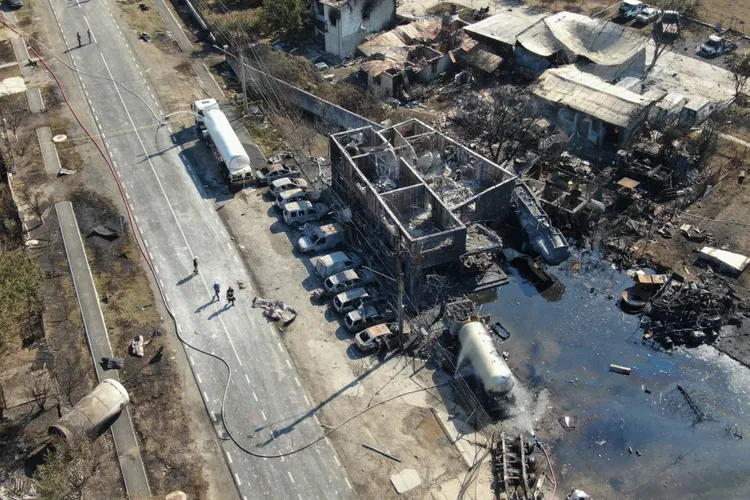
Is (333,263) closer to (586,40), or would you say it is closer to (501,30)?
(501,30)

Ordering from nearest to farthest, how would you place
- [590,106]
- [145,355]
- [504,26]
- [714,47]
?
[145,355]
[590,106]
[504,26]
[714,47]

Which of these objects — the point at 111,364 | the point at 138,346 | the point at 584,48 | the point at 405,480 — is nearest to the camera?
the point at 405,480

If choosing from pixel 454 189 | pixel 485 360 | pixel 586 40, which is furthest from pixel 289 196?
pixel 586 40

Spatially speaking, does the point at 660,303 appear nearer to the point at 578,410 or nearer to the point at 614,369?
the point at 614,369

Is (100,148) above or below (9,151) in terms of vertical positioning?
below

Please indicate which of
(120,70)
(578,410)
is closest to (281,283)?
(578,410)

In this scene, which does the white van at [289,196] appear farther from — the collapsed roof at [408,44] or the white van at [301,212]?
the collapsed roof at [408,44]

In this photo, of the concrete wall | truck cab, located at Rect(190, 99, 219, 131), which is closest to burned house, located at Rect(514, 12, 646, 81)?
the concrete wall

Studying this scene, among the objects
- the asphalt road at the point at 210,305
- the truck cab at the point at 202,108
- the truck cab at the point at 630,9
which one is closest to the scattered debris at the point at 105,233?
the asphalt road at the point at 210,305
